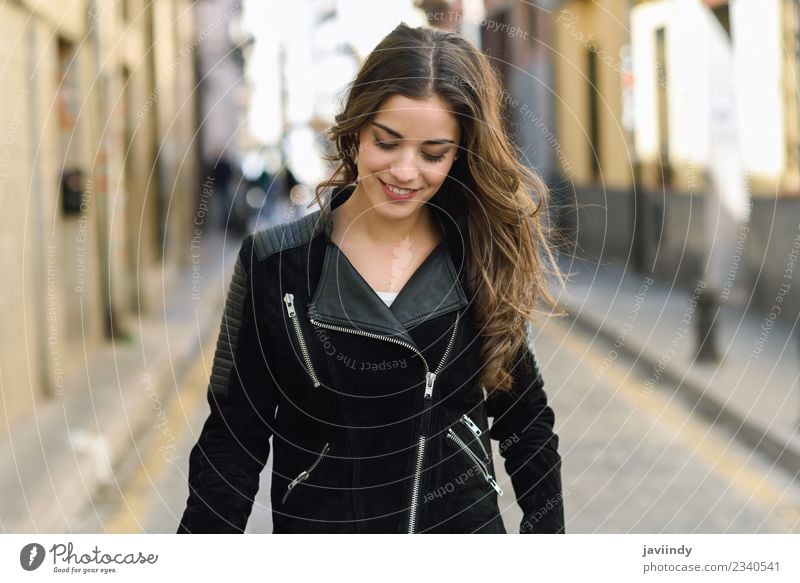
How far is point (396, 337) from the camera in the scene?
2242mm

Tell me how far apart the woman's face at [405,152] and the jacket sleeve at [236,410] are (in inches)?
9.3

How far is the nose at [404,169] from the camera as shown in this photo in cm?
223

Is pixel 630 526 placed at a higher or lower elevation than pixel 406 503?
lower

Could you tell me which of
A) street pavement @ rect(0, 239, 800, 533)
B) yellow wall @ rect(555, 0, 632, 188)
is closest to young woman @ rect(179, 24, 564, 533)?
street pavement @ rect(0, 239, 800, 533)

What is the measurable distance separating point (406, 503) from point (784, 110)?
32.5 feet

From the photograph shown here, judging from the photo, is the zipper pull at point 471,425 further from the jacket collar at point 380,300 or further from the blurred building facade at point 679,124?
the blurred building facade at point 679,124

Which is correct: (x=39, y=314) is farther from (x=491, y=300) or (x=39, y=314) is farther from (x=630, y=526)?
(x=491, y=300)

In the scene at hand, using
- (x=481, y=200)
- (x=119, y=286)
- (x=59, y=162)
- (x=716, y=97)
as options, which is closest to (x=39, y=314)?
(x=59, y=162)

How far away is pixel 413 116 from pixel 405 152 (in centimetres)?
6

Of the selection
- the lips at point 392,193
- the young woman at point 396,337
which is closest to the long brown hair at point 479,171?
the young woman at point 396,337

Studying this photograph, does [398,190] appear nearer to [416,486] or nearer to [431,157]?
[431,157]

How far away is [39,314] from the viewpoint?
8281mm
